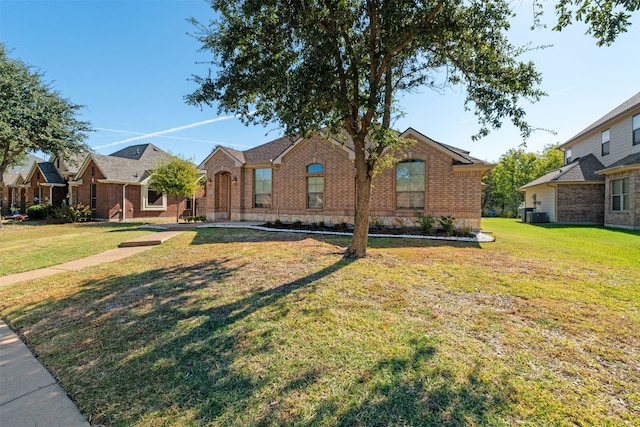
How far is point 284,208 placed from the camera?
16.2 meters

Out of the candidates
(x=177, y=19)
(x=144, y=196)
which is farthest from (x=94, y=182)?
(x=177, y=19)

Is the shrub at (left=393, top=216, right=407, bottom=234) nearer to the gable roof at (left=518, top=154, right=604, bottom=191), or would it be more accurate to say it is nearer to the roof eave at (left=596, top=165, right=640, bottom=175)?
the roof eave at (left=596, top=165, right=640, bottom=175)

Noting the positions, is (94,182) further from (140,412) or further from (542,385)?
(542,385)

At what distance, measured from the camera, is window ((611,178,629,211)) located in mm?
14992

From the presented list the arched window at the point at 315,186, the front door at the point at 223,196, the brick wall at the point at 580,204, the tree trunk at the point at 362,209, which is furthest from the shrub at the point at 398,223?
the brick wall at the point at 580,204

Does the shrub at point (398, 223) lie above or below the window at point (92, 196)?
below

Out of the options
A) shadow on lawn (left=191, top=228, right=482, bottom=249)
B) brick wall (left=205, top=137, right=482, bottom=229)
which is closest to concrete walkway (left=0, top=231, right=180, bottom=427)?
shadow on lawn (left=191, top=228, right=482, bottom=249)

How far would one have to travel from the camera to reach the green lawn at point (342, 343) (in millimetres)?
2199

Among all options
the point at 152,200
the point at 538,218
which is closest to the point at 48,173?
the point at 152,200

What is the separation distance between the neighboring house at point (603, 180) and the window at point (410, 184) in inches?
417

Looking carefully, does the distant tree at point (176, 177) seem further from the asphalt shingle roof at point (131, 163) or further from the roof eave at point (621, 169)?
the roof eave at point (621, 169)

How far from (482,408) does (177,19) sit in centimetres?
1101

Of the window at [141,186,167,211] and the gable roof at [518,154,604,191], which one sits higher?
the gable roof at [518,154,604,191]

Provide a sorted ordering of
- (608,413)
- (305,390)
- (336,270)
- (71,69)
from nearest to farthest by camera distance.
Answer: (608,413) → (305,390) → (336,270) → (71,69)
